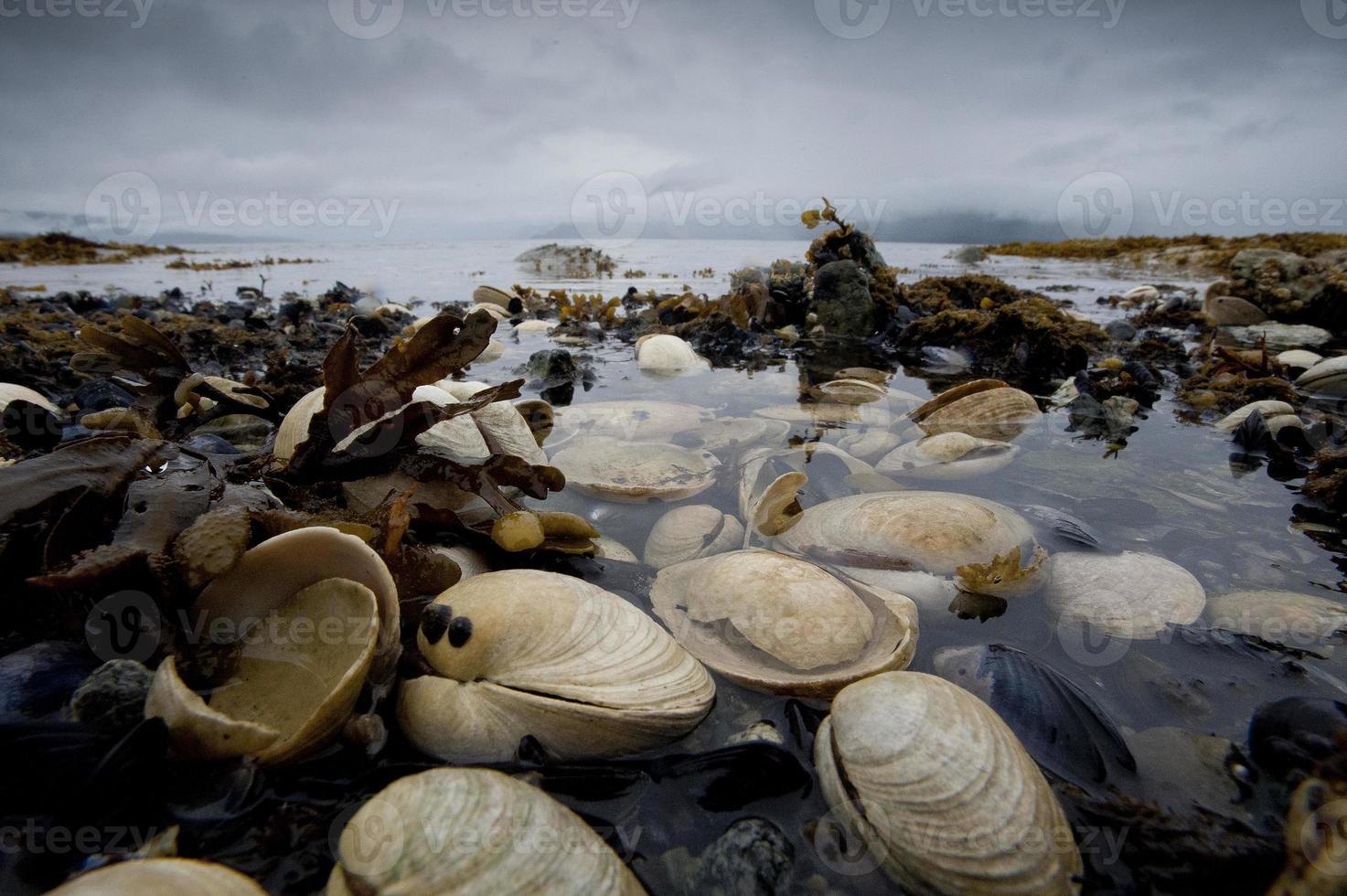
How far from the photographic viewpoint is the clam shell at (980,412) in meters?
4.07

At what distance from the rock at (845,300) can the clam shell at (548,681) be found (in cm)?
717

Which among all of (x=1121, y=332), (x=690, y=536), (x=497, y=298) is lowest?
(x=690, y=536)

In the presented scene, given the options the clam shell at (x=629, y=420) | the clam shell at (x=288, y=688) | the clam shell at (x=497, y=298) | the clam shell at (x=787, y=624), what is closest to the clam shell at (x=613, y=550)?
the clam shell at (x=787, y=624)

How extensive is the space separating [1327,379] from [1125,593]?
507 centimetres

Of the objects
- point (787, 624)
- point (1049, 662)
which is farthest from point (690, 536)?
point (1049, 662)

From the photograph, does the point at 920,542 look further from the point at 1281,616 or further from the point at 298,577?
the point at 298,577

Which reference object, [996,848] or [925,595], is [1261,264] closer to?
[925,595]

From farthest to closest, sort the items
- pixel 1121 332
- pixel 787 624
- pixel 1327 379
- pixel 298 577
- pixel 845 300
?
pixel 845 300 < pixel 1121 332 < pixel 1327 379 < pixel 787 624 < pixel 298 577

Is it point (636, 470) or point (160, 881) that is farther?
point (636, 470)

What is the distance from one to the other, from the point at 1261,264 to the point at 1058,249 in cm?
2920

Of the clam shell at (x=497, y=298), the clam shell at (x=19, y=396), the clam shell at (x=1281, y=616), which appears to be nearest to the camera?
the clam shell at (x=1281, y=616)

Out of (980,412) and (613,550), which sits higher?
(980,412)

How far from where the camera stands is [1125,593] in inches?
87.0

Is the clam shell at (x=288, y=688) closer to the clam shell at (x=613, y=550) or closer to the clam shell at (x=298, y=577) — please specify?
the clam shell at (x=298, y=577)
